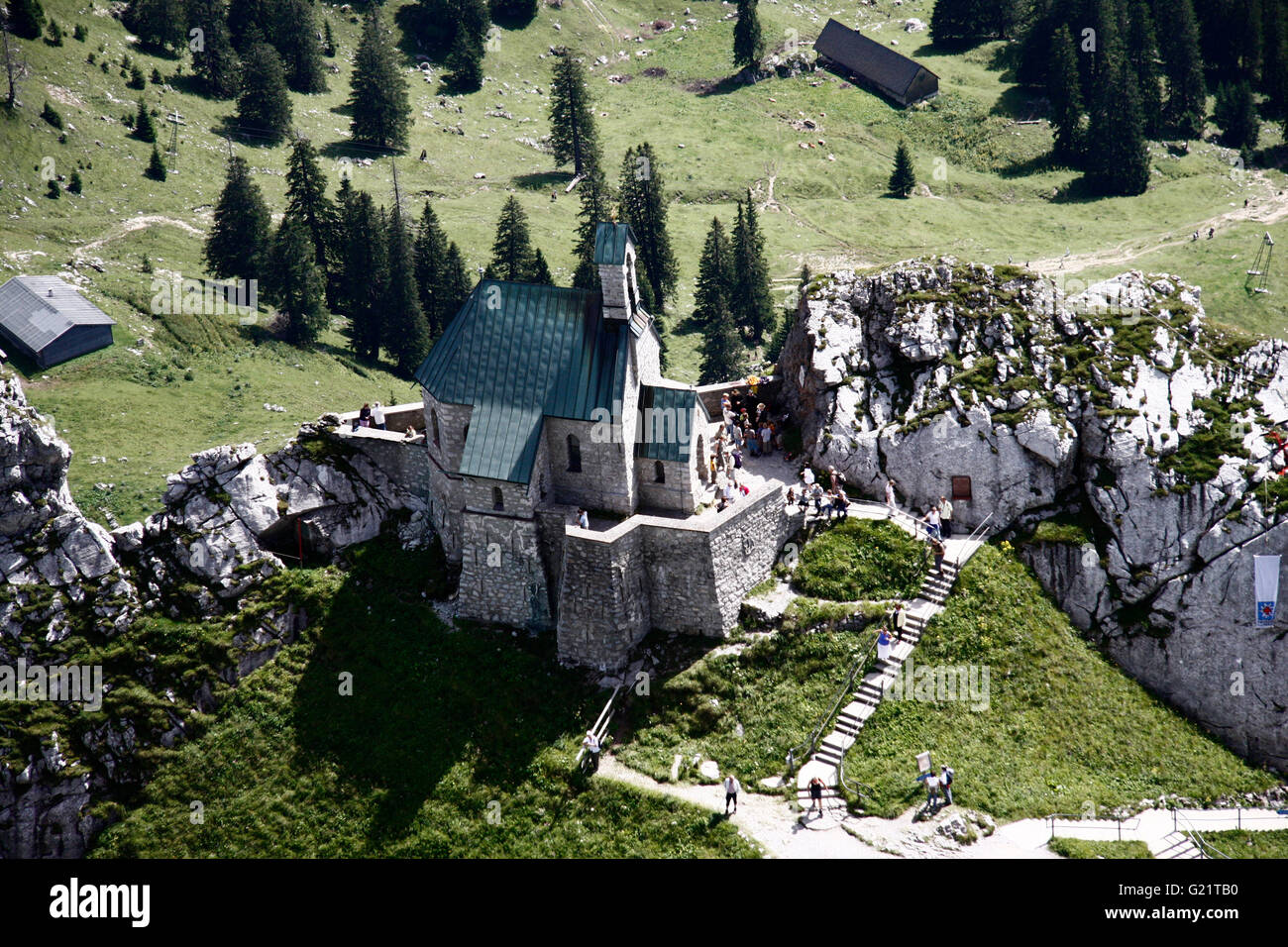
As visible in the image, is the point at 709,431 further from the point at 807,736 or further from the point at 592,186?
the point at 592,186

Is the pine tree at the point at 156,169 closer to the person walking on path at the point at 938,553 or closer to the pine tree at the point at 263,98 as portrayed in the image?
the pine tree at the point at 263,98

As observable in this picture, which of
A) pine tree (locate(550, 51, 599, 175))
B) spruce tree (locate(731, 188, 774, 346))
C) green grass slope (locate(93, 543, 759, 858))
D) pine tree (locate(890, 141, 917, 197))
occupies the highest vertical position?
pine tree (locate(550, 51, 599, 175))

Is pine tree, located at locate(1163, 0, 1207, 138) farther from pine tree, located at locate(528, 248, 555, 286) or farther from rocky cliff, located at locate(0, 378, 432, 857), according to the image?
rocky cliff, located at locate(0, 378, 432, 857)

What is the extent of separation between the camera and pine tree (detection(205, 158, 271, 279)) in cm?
8200

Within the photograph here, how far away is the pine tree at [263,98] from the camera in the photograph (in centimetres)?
10525

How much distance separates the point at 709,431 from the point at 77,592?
27.2 meters

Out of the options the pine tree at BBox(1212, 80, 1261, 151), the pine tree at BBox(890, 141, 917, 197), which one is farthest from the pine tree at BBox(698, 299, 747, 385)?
the pine tree at BBox(1212, 80, 1261, 151)

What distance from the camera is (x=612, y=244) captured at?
49.7 metres

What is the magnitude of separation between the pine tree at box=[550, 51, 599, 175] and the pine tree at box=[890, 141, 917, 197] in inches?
994

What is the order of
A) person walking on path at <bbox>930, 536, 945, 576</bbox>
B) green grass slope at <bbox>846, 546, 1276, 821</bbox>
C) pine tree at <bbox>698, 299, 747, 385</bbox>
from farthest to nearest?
pine tree at <bbox>698, 299, 747, 385</bbox>, person walking on path at <bbox>930, 536, 945, 576</bbox>, green grass slope at <bbox>846, 546, 1276, 821</bbox>

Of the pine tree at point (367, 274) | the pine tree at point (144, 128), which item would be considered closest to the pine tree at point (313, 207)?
the pine tree at point (367, 274)

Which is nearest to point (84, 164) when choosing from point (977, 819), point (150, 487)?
point (150, 487)

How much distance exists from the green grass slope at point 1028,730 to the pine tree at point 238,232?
53.0m

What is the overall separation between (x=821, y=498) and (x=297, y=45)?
83597mm
